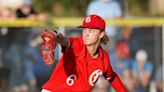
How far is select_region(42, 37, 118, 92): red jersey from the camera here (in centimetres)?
679

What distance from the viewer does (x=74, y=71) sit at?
22.4 ft

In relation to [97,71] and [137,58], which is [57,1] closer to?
[137,58]

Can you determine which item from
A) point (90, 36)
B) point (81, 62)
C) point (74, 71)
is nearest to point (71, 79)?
point (74, 71)

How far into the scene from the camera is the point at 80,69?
22.5 feet

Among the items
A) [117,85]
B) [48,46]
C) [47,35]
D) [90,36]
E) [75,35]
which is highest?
[47,35]

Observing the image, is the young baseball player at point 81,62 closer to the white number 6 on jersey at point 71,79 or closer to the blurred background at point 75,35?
the white number 6 on jersey at point 71,79

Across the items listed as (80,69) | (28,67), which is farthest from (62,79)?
(28,67)

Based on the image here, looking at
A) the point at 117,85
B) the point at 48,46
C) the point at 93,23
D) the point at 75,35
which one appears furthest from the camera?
the point at 75,35

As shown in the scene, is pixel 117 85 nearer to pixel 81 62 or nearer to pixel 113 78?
pixel 113 78

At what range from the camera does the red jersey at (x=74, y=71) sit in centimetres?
679

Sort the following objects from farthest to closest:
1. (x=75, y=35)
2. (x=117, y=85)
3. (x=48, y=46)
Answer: (x=75, y=35)
(x=117, y=85)
(x=48, y=46)

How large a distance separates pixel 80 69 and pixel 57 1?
1319 centimetres

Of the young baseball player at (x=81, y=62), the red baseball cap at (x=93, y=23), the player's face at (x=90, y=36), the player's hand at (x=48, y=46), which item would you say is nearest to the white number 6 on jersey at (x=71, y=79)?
the young baseball player at (x=81, y=62)

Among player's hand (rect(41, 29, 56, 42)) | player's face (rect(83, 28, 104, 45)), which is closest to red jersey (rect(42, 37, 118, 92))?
player's face (rect(83, 28, 104, 45))
